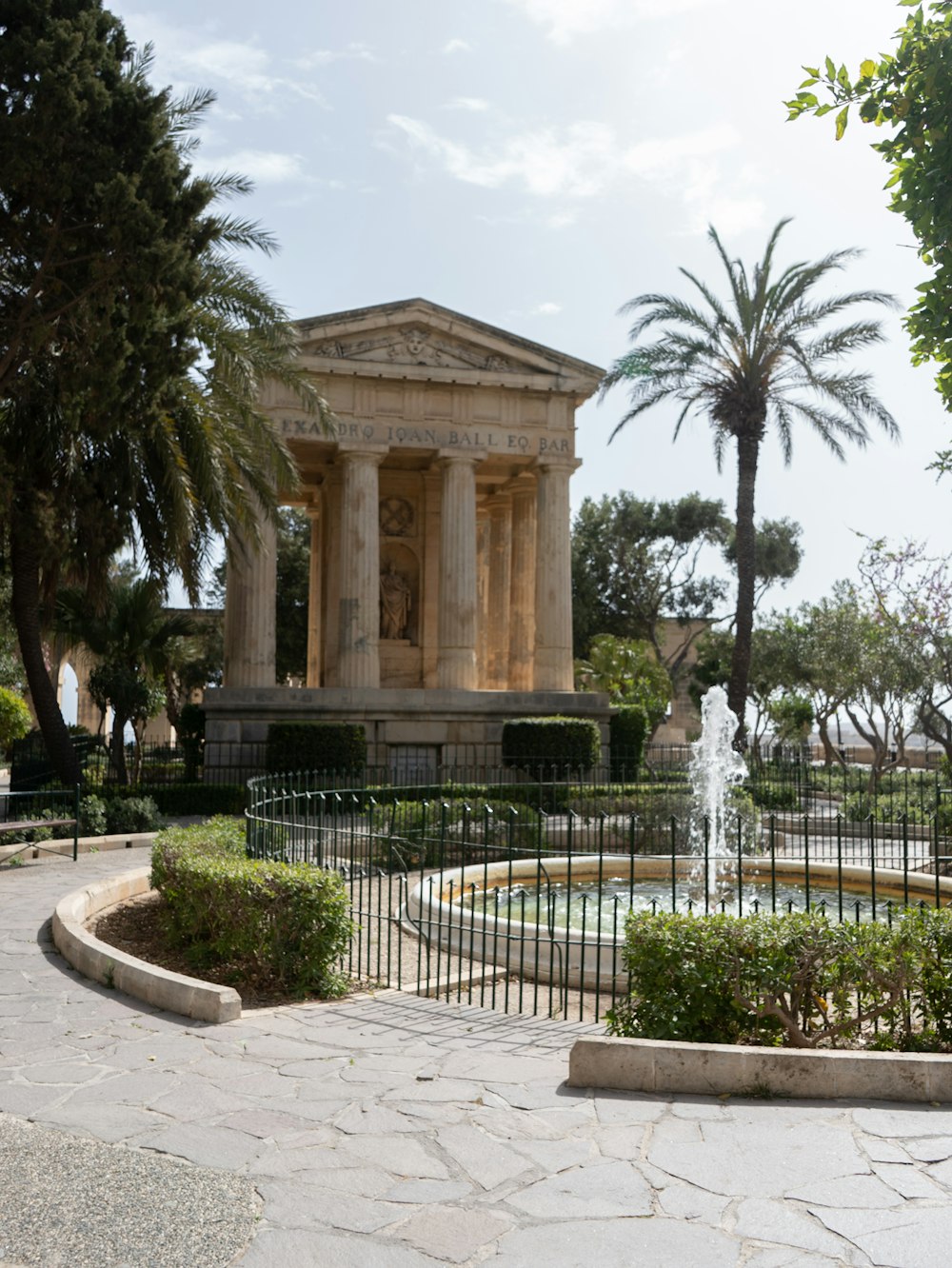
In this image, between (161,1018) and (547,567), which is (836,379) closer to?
(547,567)

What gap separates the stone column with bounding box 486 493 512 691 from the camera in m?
31.1

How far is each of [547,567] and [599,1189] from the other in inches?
936

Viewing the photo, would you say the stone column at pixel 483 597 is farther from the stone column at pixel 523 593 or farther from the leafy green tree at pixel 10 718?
the leafy green tree at pixel 10 718

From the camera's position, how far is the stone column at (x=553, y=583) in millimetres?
27656

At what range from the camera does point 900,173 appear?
7.39 m

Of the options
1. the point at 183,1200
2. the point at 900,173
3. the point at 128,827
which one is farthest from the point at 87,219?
the point at 183,1200

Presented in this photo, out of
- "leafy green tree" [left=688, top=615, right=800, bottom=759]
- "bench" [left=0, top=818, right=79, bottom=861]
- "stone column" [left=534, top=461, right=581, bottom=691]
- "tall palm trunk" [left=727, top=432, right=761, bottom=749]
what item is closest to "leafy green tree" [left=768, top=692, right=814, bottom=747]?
"leafy green tree" [left=688, top=615, right=800, bottom=759]

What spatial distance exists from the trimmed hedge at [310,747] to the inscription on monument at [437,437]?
282 inches

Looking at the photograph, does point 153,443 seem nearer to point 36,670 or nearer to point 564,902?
point 36,670

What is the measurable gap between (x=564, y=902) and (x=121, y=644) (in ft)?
42.9

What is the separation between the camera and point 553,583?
27.8 m

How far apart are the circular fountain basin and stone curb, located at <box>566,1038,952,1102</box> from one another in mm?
1407

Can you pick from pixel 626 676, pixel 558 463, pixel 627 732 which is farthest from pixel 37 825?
pixel 626 676

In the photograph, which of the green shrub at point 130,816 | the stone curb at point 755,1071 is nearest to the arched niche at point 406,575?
the green shrub at point 130,816
